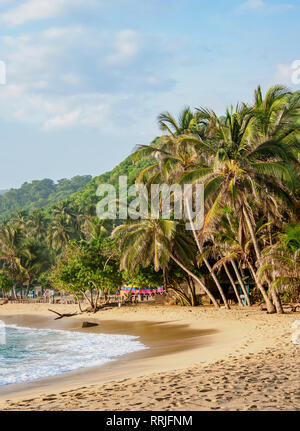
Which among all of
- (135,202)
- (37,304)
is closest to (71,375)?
(135,202)

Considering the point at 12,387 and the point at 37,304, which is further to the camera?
the point at 37,304

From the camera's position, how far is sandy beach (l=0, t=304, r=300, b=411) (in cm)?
552

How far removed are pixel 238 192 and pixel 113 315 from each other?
12.3m

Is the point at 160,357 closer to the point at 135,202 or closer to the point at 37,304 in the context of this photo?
the point at 135,202

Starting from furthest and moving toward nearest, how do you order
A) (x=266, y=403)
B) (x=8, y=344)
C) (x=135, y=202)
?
1. (x=135, y=202)
2. (x=8, y=344)
3. (x=266, y=403)

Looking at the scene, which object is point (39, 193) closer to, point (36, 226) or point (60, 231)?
point (36, 226)

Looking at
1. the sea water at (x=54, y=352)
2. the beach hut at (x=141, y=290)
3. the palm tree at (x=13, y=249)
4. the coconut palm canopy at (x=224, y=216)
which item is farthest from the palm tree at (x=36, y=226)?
the sea water at (x=54, y=352)

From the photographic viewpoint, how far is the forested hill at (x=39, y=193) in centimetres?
12118

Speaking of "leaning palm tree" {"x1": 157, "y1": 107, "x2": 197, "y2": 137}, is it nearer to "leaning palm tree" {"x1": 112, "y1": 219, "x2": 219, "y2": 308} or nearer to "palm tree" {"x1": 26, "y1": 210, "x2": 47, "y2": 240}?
"leaning palm tree" {"x1": 112, "y1": 219, "x2": 219, "y2": 308}

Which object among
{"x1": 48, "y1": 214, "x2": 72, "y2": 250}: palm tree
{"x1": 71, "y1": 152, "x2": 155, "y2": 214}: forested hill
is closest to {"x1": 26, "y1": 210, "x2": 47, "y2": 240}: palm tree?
{"x1": 48, "y1": 214, "x2": 72, "y2": 250}: palm tree

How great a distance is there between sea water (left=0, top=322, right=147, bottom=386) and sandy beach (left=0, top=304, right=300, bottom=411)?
676 mm

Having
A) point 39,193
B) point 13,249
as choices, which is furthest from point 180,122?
point 39,193
